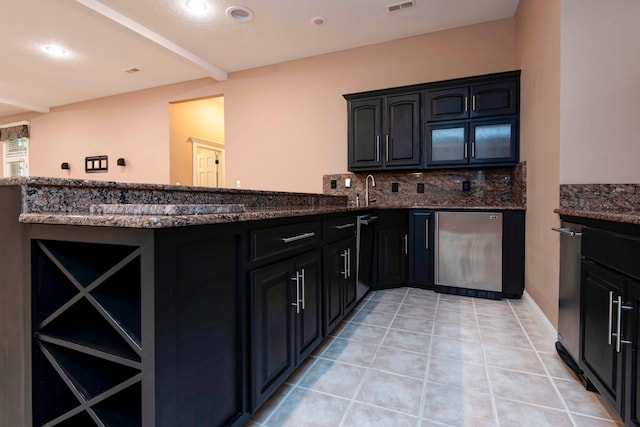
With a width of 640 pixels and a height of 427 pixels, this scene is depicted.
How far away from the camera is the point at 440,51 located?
3.60 m

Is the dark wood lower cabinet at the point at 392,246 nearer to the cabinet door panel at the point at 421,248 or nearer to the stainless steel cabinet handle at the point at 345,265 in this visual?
the cabinet door panel at the point at 421,248

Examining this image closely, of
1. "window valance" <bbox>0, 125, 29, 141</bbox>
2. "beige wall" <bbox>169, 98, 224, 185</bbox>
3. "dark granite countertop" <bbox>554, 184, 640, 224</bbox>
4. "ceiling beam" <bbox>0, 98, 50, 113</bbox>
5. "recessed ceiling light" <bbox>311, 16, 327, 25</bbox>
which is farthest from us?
"window valance" <bbox>0, 125, 29, 141</bbox>

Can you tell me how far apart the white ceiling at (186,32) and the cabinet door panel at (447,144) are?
1.24 meters

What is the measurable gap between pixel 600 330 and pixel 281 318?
1.41m

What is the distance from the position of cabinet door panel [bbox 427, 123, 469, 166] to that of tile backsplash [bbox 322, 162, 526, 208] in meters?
0.33

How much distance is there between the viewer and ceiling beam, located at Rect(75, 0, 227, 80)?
3084mm

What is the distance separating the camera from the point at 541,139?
2.30 meters

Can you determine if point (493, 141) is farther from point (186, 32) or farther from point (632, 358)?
point (186, 32)

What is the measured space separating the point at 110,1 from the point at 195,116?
107 inches

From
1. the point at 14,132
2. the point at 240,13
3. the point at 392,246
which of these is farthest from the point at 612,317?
the point at 14,132

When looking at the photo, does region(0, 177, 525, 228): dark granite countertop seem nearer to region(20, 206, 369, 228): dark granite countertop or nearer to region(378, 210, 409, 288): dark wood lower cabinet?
region(20, 206, 369, 228): dark granite countertop

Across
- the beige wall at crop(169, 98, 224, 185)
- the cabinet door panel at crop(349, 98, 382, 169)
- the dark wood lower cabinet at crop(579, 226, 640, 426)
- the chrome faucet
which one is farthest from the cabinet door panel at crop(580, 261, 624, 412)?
the beige wall at crop(169, 98, 224, 185)

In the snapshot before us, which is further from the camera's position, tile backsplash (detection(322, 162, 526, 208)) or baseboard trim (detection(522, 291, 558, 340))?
tile backsplash (detection(322, 162, 526, 208))

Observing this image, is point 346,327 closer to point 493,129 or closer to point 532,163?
point 532,163
